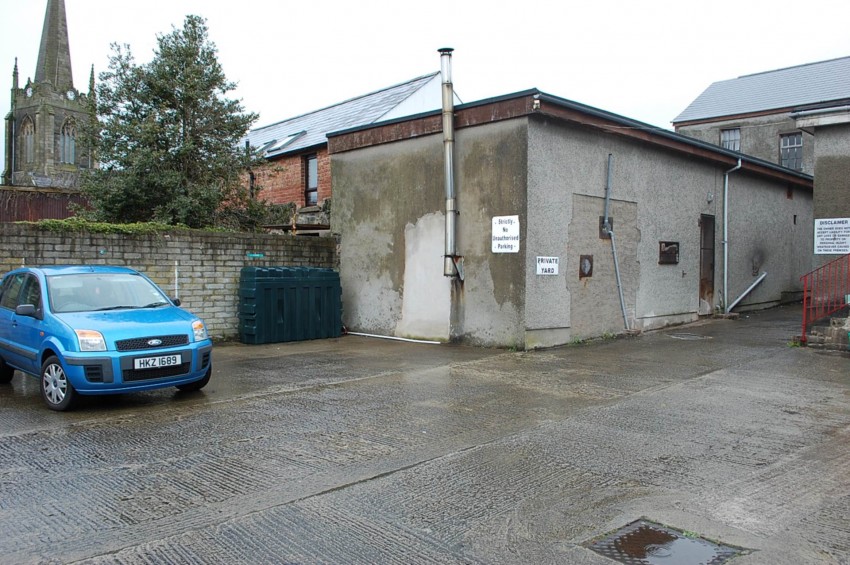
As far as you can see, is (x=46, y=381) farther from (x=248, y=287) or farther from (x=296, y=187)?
(x=296, y=187)

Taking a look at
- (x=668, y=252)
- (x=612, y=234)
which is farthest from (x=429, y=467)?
(x=668, y=252)

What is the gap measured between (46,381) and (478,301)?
7082 mm

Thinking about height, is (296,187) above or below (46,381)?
above

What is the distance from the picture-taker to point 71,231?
1110cm

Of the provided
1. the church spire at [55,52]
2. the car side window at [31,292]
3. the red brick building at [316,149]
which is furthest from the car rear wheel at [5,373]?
the church spire at [55,52]

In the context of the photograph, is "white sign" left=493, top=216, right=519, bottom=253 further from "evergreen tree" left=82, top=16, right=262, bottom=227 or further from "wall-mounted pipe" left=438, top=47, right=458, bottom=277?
"evergreen tree" left=82, top=16, right=262, bottom=227

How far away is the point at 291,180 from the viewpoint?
68.4ft

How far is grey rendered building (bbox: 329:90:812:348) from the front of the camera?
11266 mm

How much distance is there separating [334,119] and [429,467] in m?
20.4

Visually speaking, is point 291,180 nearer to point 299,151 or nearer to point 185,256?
point 299,151

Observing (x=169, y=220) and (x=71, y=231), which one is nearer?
(x=71, y=231)

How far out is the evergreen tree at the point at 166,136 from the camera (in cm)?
1512

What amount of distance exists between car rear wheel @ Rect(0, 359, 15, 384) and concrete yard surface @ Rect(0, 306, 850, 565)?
0.25 metres

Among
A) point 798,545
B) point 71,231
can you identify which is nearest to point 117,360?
point 71,231
